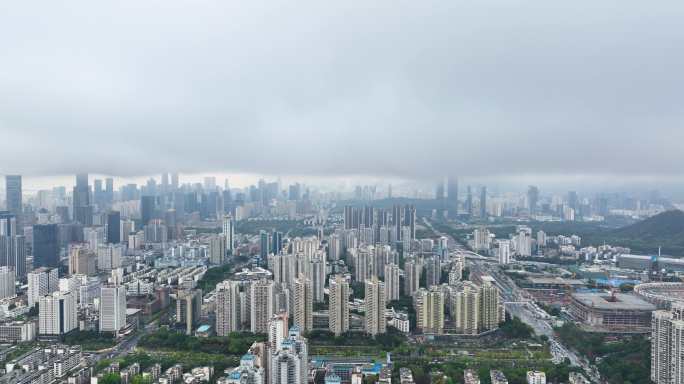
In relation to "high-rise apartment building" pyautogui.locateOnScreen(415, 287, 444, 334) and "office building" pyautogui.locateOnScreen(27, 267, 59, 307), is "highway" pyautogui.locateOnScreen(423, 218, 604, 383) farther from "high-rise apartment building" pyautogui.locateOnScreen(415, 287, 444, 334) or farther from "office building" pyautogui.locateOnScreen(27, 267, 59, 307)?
"office building" pyautogui.locateOnScreen(27, 267, 59, 307)

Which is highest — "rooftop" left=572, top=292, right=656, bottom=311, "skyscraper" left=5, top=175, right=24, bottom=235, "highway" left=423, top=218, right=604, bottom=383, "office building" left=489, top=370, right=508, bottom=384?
"skyscraper" left=5, top=175, right=24, bottom=235

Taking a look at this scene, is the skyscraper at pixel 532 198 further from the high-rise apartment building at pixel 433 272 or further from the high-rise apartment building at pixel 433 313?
the high-rise apartment building at pixel 433 313

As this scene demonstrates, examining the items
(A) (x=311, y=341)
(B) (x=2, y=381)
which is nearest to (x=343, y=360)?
(A) (x=311, y=341)

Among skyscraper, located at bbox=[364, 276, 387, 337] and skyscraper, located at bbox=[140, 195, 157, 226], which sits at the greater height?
skyscraper, located at bbox=[140, 195, 157, 226]

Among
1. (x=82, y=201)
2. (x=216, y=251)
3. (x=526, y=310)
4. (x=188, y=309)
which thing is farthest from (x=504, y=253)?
(x=82, y=201)

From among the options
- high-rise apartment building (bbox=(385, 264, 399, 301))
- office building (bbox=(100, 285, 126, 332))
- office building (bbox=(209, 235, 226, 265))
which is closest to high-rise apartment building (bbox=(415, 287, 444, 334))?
high-rise apartment building (bbox=(385, 264, 399, 301))

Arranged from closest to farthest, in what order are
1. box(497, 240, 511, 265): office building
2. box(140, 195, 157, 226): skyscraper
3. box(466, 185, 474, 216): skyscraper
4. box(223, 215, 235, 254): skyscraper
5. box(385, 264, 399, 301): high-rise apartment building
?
box(385, 264, 399, 301): high-rise apartment building
box(497, 240, 511, 265): office building
box(223, 215, 235, 254): skyscraper
box(140, 195, 157, 226): skyscraper
box(466, 185, 474, 216): skyscraper
